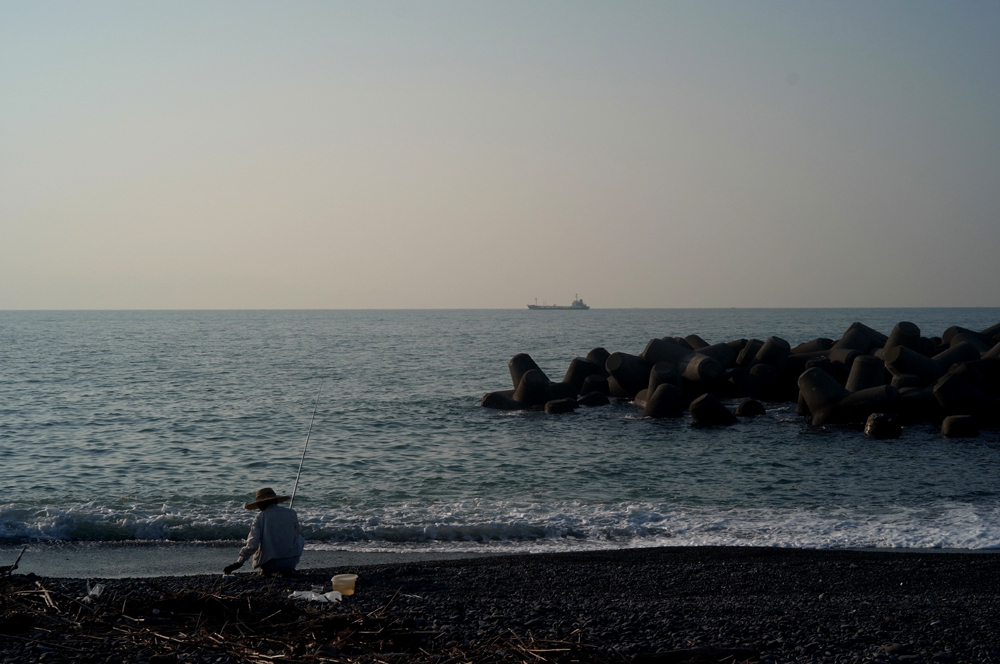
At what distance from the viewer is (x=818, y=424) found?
1855cm

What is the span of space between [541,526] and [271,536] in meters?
4.00

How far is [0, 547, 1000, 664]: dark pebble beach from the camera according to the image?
4.99m

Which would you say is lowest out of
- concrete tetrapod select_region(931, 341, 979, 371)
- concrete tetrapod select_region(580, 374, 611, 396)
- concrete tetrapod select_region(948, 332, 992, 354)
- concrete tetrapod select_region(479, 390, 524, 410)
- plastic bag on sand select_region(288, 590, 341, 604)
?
concrete tetrapod select_region(479, 390, 524, 410)

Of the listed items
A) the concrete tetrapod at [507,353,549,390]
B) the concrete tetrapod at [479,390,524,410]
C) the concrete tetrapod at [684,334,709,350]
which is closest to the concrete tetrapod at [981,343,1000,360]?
the concrete tetrapod at [684,334,709,350]

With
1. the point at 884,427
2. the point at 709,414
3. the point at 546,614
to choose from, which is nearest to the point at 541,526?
the point at 546,614

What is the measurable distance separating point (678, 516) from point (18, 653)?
27.1 feet

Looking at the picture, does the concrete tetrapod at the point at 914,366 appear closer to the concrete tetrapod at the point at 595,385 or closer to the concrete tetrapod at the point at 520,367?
the concrete tetrapod at the point at 595,385

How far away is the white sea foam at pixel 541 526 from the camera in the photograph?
980cm

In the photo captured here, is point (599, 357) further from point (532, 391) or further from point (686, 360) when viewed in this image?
point (532, 391)

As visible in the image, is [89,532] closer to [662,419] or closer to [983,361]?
[662,419]

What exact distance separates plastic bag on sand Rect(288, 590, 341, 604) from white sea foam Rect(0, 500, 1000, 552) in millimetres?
2917

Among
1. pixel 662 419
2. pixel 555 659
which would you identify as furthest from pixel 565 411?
pixel 555 659

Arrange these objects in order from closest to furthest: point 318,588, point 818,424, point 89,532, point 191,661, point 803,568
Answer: point 191,661 < point 318,588 < point 803,568 < point 89,532 < point 818,424

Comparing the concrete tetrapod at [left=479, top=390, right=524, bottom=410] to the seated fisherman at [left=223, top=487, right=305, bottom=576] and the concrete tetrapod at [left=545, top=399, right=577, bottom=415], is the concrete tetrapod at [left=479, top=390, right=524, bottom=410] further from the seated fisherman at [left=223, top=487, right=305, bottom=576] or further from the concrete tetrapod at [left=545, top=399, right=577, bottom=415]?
the seated fisherman at [left=223, top=487, right=305, bottom=576]
